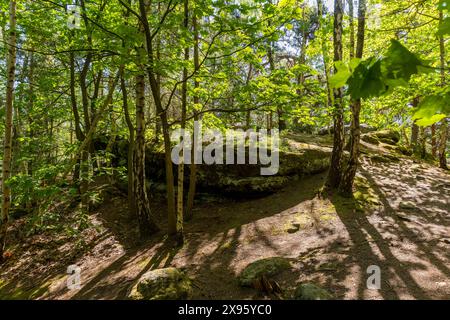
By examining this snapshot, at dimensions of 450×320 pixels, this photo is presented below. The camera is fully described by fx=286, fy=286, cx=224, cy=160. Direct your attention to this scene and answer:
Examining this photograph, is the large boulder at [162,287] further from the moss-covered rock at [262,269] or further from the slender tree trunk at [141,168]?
the slender tree trunk at [141,168]

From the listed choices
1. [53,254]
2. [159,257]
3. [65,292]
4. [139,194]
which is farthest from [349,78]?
[53,254]

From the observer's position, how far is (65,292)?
241 inches

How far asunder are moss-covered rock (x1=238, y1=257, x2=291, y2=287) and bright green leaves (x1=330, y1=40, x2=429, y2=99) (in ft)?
13.8

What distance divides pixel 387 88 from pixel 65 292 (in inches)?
280

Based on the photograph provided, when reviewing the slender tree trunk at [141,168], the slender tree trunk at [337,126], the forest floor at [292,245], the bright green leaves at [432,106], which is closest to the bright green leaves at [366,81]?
the bright green leaves at [432,106]

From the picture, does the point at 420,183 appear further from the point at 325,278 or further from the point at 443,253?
the point at 325,278

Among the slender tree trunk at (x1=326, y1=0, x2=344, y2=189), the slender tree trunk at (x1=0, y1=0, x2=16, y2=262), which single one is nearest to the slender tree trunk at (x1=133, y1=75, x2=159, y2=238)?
the slender tree trunk at (x1=0, y1=0, x2=16, y2=262)

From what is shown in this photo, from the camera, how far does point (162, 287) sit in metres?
4.58

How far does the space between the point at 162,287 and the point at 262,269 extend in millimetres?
1694

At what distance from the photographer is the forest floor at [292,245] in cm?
464

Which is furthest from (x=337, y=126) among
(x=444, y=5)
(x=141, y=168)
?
(x=444, y=5)

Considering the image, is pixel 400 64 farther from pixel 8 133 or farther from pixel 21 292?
pixel 8 133

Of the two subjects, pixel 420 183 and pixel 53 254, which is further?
pixel 420 183

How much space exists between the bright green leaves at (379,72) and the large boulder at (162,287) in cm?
432
